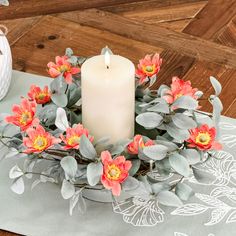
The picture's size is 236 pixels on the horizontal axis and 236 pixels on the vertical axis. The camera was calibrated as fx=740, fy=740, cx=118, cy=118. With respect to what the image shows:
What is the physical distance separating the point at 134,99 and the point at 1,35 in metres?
0.38

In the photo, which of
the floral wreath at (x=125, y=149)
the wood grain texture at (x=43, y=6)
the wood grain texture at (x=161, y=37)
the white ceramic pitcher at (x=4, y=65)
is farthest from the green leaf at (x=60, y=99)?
the wood grain texture at (x=43, y=6)

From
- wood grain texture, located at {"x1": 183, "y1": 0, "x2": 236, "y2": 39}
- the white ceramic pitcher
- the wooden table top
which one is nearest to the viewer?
the white ceramic pitcher

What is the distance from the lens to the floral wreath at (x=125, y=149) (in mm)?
943

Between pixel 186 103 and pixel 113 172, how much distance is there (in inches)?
5.3

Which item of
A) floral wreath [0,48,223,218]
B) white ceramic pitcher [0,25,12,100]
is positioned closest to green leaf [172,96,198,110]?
floral wreath [0,48,223,218]

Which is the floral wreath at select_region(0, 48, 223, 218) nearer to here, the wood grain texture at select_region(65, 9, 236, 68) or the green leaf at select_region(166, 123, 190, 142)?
the green leaf at select_region(166, 123, 190, 142)

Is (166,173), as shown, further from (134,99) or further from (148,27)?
(148,27)

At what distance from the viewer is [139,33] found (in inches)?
60.5

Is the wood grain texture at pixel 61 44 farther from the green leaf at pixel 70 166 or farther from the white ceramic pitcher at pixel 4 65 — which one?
the green leaf at pixel 70 166

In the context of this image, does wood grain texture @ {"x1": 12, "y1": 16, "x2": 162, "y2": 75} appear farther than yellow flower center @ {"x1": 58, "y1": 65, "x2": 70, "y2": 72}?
Yes

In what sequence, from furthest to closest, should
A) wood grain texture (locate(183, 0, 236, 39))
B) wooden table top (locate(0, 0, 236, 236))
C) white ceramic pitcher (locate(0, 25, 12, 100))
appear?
wood grain texture (locate(183, 0, 236, 39)) < wooden table top (locate(0, 0, 236, 236)) < white ceramic pitcher (locate(0, 25, 12, 100))

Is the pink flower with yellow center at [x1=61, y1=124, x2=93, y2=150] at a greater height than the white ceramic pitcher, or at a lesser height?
greater

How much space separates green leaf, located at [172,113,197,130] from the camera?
0.97 m

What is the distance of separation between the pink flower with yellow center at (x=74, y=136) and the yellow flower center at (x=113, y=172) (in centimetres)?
5
